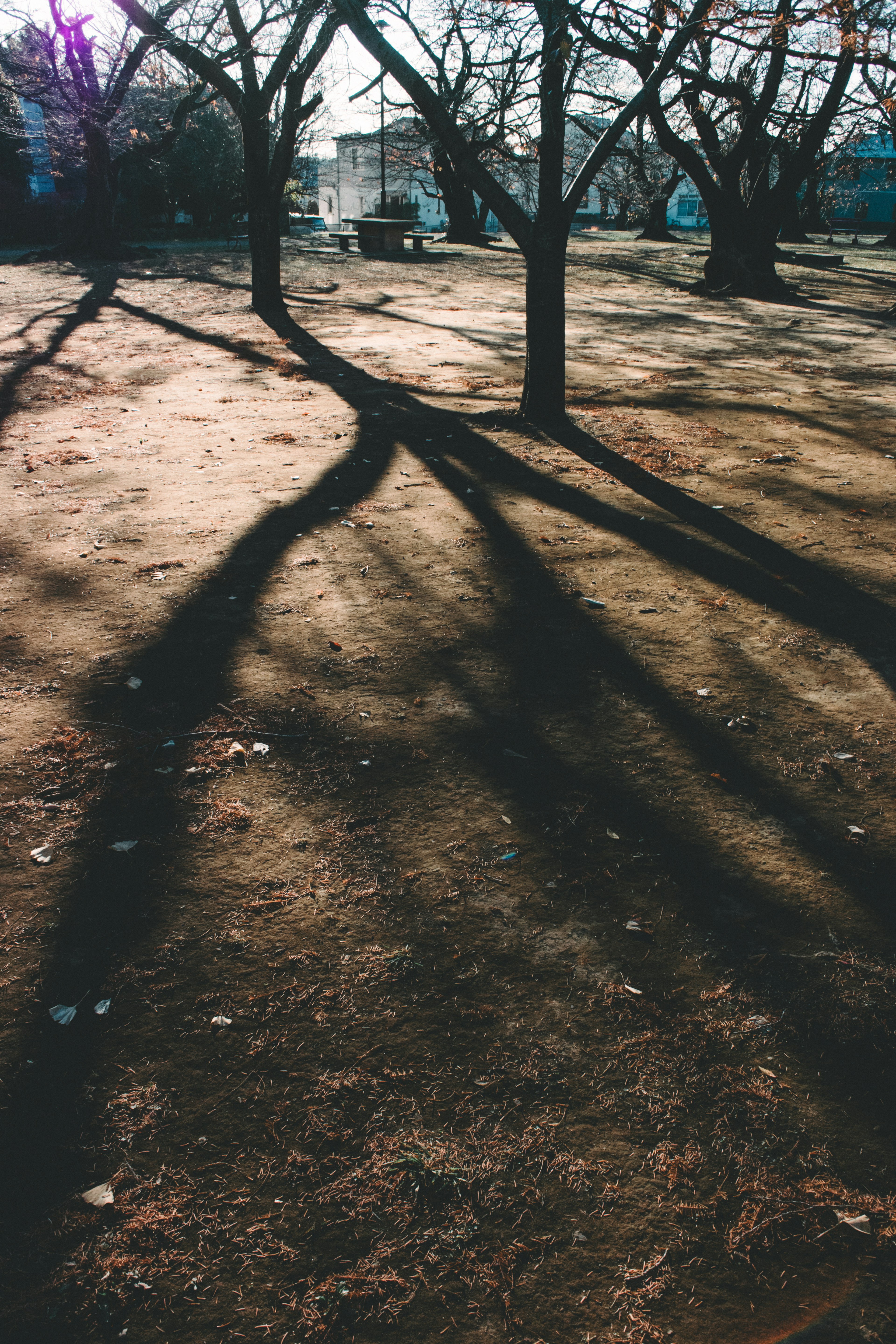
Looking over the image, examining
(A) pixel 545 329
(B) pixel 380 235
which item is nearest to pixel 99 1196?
(A) pixel 545 329

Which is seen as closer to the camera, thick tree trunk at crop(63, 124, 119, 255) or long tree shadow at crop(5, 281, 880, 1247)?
long tree shadow at crop(5, 281, 880, 1247)

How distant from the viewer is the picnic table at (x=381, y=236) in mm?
28281

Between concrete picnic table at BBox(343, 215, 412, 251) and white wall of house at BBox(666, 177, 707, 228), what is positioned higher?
white wall of house at BBox(666, 177, 707, 228)

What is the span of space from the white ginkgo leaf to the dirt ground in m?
0.01

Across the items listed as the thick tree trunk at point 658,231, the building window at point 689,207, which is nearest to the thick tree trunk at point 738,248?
the thick tree trunk at point 658,231

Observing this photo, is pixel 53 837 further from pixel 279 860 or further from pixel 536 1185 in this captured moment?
pixel 536 1185

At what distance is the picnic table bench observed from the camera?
28266 millimetres

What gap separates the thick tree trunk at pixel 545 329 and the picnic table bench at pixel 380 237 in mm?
22803

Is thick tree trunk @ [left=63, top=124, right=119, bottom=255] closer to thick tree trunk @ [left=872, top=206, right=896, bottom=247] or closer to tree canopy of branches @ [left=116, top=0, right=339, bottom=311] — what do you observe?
tree canopy of branches @ [left=116, top=0, right=339, bottom=311]

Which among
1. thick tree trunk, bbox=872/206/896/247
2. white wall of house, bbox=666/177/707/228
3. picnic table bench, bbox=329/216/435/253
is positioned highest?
white wall of house, bbox=666/177/707/228

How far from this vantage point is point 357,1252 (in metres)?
1.69

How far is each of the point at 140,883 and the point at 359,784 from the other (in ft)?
2.69

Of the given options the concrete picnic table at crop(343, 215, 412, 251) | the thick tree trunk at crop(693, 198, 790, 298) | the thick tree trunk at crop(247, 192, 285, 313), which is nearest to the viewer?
the thick tree trunk at crop(247, 192, 285, 313)

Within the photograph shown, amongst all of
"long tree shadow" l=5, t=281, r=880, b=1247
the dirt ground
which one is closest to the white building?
"long tree shadow" l=5, t=281, r=880, b=1247
